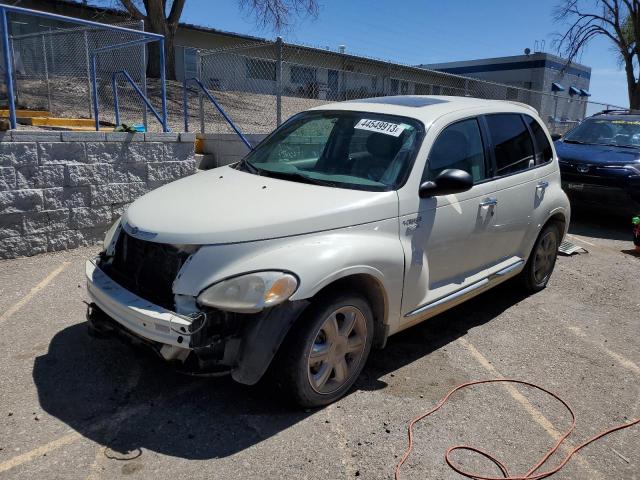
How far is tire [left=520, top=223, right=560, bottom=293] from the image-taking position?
202 inches

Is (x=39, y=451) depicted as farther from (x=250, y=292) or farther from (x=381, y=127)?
(x=381, y=127)

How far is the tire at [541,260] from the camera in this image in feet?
16.8

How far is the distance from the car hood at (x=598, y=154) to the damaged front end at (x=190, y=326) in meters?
7.44

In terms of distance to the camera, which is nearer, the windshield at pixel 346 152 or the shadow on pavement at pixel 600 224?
the windshield at pixel 346 152

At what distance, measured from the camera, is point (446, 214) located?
376 cm

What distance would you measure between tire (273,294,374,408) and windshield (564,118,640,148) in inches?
317

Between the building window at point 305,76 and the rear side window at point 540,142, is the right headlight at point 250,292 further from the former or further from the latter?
the building window at point 305,76

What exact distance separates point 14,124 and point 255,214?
383cm

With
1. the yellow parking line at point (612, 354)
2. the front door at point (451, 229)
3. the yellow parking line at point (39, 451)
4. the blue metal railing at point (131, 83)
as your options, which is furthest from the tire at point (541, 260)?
the blue metal railing at point (131, 83)

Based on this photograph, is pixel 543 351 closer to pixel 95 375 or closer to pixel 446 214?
pixel 446 214

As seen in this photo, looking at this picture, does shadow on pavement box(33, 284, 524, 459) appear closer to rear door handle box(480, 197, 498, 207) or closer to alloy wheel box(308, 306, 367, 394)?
alloy wheel box(308, 306, 367, 394)

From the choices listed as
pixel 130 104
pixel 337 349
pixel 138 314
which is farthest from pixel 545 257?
pixel 130 104

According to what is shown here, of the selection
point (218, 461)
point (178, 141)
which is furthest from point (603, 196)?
point (218, 461)

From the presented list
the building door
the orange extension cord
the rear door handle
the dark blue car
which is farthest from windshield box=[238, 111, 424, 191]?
the building door
